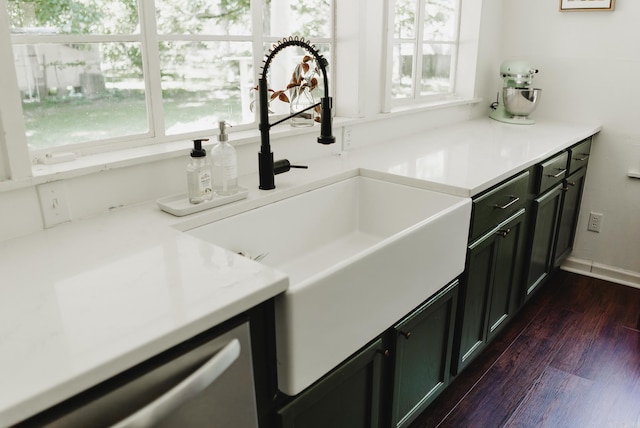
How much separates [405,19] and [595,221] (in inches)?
68.0

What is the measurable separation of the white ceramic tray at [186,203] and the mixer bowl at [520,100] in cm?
213

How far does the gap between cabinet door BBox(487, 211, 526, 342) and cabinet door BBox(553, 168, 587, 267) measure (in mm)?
625

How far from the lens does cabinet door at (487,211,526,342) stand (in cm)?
213

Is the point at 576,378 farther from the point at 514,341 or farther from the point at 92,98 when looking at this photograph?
the point at 92,98

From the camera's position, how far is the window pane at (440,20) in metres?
2.95

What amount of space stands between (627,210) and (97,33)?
3.00 m

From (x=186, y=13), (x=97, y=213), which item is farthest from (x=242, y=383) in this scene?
(x=186, y=13)

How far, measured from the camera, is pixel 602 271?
3199mm

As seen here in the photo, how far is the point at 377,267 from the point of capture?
1.29 m

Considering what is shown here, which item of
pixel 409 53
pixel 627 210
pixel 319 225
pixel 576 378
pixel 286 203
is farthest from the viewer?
pixel 627 210

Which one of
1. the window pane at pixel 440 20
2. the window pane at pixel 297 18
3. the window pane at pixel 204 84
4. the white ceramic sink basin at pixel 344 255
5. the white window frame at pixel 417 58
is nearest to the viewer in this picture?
the white ceramic sink basin at pixel 344 255

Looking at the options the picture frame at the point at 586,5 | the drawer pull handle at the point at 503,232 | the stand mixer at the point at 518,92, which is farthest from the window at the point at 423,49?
the drawer pull handle at the point at 503,232

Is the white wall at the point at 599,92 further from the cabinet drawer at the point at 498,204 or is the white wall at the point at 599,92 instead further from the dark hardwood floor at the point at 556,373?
the cabinet drawer at the point at 498,204

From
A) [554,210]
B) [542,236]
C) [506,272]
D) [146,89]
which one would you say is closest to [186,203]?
[146,89]
